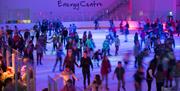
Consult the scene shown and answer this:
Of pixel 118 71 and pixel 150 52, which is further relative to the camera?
pixel 150 52

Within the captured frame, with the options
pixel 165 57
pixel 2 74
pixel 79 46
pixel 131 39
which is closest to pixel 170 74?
pixel 165 57

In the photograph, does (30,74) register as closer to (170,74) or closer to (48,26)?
(170,74)

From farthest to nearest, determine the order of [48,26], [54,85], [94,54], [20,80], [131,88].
Result: [48,26] → [94,54] → [131,88] → [20,80] → [54,85]

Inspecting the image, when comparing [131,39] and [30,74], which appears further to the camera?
[131,39]

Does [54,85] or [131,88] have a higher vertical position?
[54,85]

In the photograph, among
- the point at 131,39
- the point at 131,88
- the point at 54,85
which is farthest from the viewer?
the point at 131,39

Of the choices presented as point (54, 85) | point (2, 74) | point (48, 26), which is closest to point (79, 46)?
point (2, 74)

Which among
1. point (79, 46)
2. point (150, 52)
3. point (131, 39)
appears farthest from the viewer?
point (131, 39)

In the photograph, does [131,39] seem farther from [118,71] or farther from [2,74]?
[2,74]

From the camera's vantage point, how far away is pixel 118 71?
49.0 ft

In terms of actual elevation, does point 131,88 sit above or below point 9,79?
below

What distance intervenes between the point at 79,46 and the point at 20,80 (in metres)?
12.6

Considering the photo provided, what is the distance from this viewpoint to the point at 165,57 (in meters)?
15.1

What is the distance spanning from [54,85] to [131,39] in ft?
92.9
